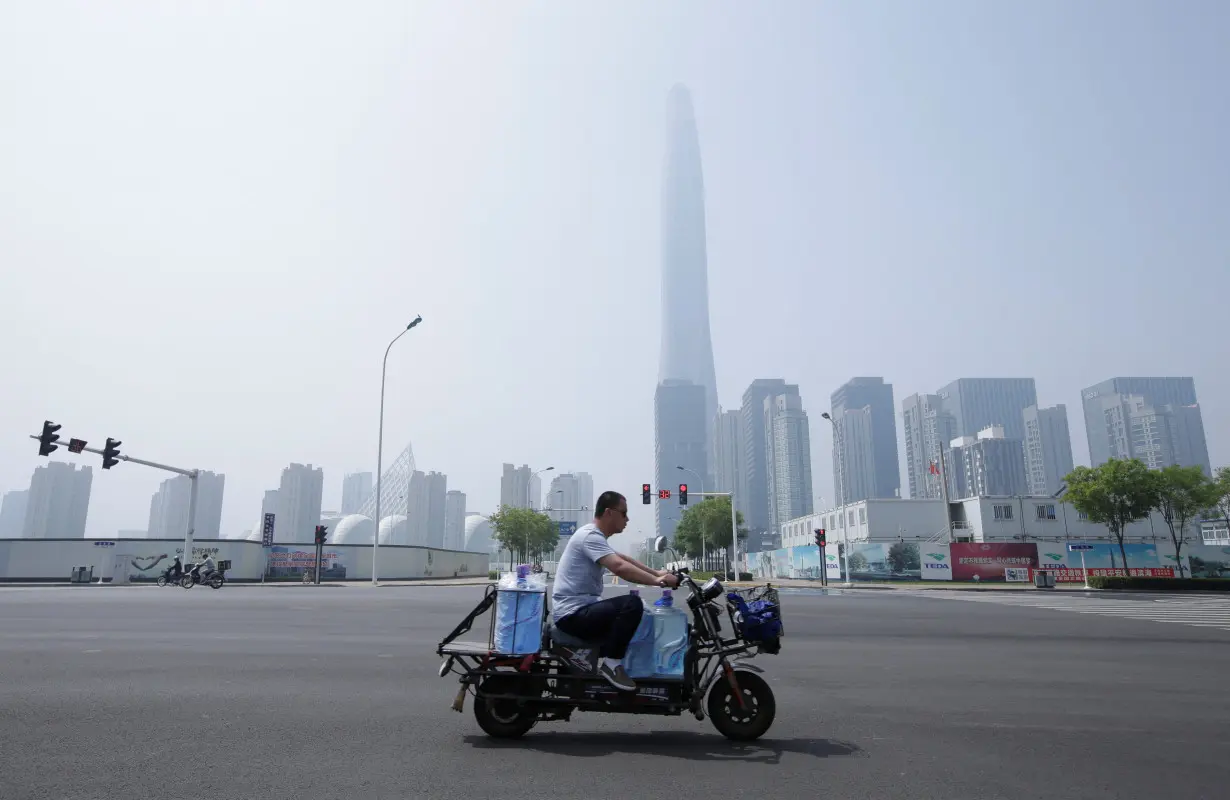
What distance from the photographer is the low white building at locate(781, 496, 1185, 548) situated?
211 ft

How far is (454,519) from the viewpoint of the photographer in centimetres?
18462

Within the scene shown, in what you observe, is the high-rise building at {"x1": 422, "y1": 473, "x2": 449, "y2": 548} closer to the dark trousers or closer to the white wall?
the white wall

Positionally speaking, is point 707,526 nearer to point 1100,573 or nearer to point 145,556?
point 1100,573

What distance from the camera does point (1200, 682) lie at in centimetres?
843

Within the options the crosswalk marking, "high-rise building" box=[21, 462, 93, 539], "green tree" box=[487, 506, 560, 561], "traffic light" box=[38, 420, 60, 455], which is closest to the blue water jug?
the crosswalk marking

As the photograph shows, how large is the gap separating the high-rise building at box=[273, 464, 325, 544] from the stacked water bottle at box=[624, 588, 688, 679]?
6527 inches

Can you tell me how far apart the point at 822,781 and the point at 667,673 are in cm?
122

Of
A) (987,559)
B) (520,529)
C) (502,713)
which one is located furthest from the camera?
(520,529)

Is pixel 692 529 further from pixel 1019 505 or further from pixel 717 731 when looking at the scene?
pixel 717 731

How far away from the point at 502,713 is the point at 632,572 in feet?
4.67

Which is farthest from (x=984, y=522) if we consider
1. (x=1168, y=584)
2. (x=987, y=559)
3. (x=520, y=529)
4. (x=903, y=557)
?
(x=520, y=529)

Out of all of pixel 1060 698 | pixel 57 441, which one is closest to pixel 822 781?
pixel 1060 698

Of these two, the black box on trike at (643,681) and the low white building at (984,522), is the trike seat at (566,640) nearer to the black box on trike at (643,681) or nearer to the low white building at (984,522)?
the black box on trike at (643,681)

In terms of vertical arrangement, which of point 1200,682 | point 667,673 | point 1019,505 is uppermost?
point 1019,505
